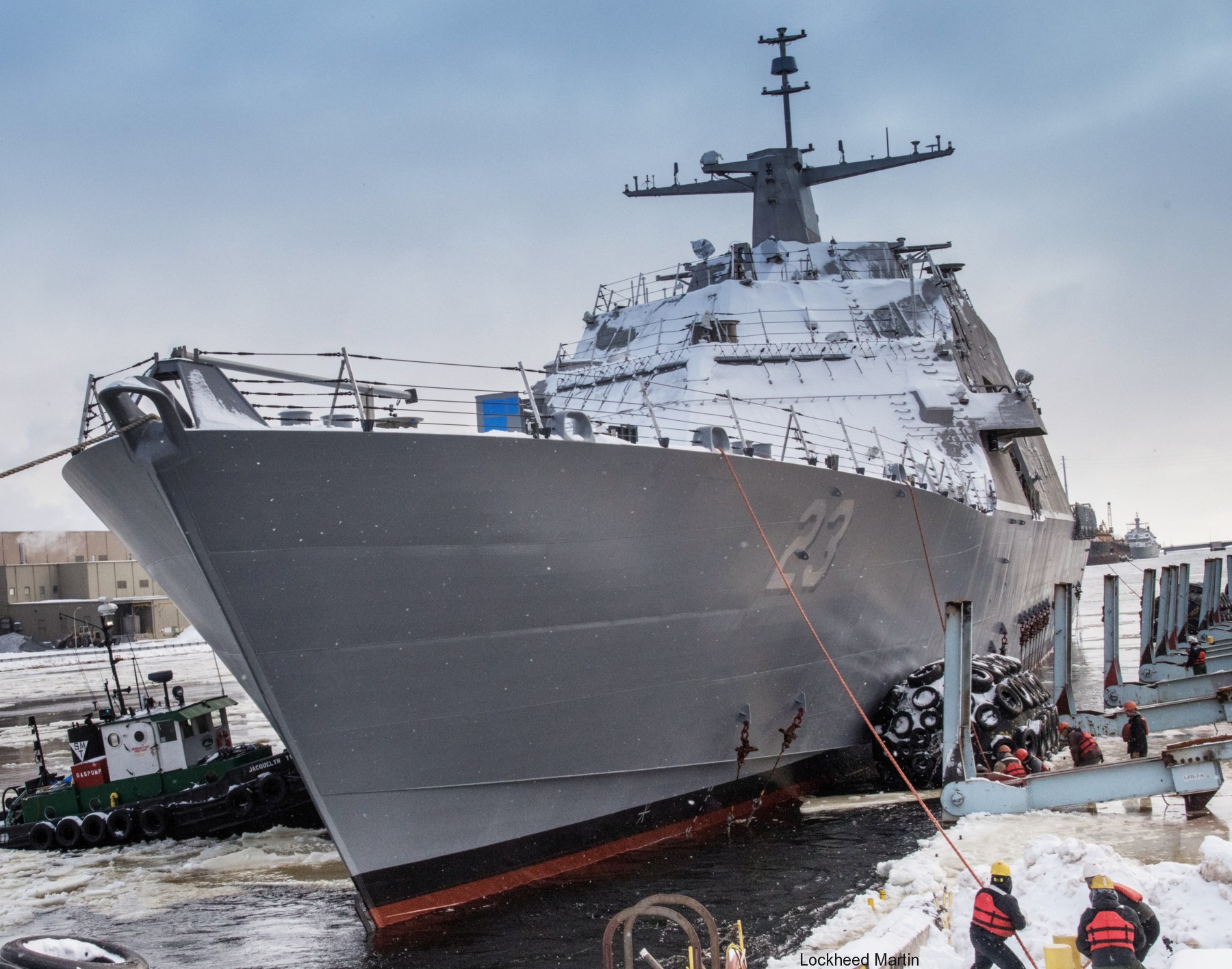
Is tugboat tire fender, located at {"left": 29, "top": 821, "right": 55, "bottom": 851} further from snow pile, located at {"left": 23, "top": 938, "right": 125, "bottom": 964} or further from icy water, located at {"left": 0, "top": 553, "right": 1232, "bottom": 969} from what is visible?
snow pile, located at {"left": 23, "top": 938, "right": 125, "bottom": 964}

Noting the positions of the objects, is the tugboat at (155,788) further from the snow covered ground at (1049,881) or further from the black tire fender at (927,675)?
the snow covered ground at (1049,881)

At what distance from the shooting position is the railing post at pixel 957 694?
29.3 feet

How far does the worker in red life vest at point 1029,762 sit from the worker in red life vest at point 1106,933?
15.9ft

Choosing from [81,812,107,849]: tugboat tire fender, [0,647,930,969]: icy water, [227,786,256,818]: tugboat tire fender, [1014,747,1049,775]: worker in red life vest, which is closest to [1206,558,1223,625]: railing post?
[1014,747,1049,775]: worker in red life vest

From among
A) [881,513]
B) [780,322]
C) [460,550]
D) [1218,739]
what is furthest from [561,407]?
[1218,739]

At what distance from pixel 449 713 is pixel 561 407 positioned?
799cm

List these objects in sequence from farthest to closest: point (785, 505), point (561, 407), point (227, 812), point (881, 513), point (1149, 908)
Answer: point (561, 407) < point (227, 812) < point (881, 513) < point (785, 505) < point (1149, 908)

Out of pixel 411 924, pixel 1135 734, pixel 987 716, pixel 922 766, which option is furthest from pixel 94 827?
pixel 1135 734

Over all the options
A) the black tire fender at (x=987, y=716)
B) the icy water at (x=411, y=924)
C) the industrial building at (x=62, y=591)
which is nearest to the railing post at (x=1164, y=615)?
the black tire fender at (x=987, y=716)

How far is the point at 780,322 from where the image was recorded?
50.6 feet

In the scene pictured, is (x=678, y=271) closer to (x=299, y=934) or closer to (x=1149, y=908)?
(x=299, y=934)

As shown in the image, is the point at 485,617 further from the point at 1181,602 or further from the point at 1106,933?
the point at 1181,602

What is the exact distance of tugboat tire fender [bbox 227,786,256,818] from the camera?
40.6 feet

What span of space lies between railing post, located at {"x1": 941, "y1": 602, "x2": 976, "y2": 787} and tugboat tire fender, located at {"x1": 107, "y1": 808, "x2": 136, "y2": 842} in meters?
9.36
